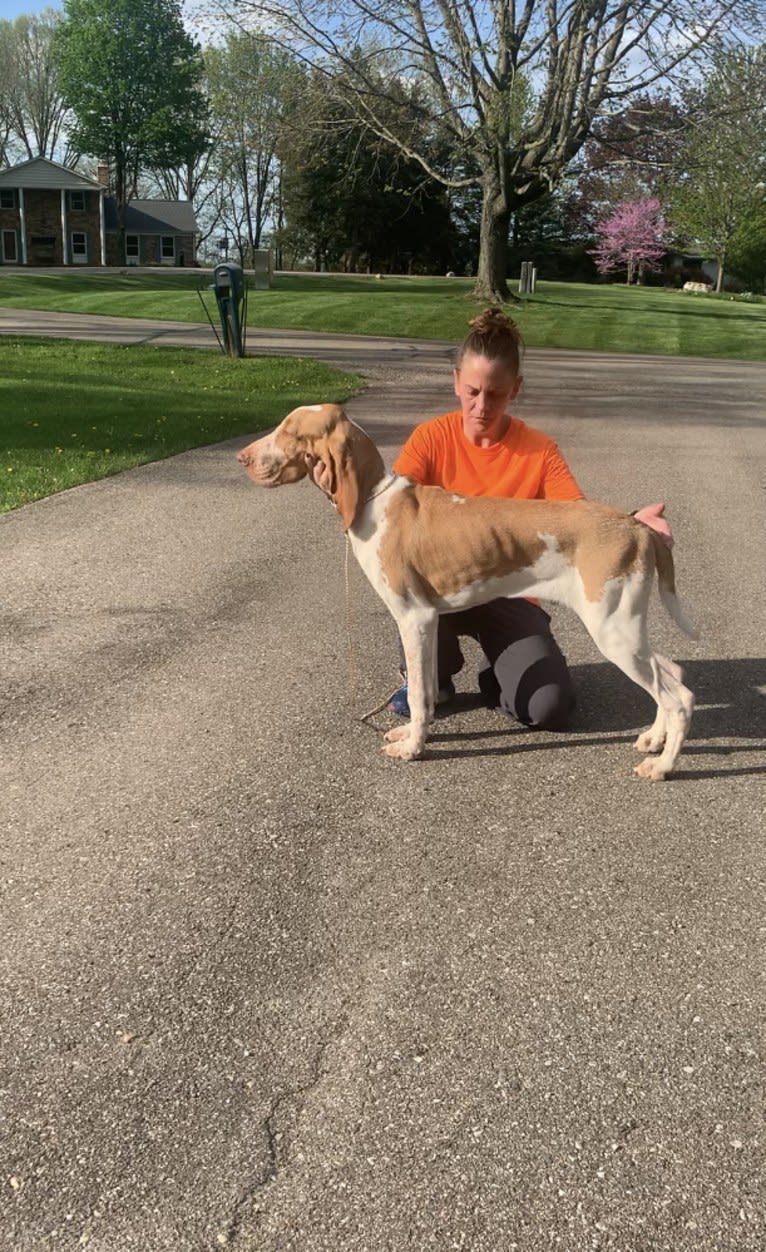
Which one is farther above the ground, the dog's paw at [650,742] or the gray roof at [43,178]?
the gray roof at [43,178]

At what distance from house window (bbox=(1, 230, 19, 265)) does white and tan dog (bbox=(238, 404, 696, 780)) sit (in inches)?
2714

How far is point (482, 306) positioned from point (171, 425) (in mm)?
20399

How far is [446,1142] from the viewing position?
2.34 meters

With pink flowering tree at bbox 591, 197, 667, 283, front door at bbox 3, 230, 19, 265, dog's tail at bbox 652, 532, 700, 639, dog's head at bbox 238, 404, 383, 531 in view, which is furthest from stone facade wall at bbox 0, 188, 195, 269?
dog's tail at bbox 652, 532, 700, 639

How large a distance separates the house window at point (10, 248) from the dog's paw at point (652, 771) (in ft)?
228

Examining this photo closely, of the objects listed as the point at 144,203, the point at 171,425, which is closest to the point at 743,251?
the point at 144,203

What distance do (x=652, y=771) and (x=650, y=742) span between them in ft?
0.73

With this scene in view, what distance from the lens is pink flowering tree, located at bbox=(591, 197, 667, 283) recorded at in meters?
59.3

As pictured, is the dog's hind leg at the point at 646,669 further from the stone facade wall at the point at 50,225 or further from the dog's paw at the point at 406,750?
the stone facade wall at the point at 50,225

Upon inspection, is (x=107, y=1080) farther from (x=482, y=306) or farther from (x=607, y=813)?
(x=482, y=306)

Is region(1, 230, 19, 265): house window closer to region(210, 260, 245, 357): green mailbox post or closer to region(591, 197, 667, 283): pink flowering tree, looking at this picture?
region(591, 197, 667, 283): pink flowering tree

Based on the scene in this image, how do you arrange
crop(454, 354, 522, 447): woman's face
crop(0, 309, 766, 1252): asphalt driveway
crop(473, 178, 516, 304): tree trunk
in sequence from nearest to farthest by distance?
crop(0, 309, 766, 1252): asphalt driveway < crop(454, 354, 522, 447): woman's face < crop(473, 178, 516, 304): tree trunk

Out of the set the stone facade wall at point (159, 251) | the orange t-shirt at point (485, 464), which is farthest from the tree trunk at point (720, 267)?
the orange t-shirt at point (485, 464)

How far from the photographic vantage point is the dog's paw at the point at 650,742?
4288mm
